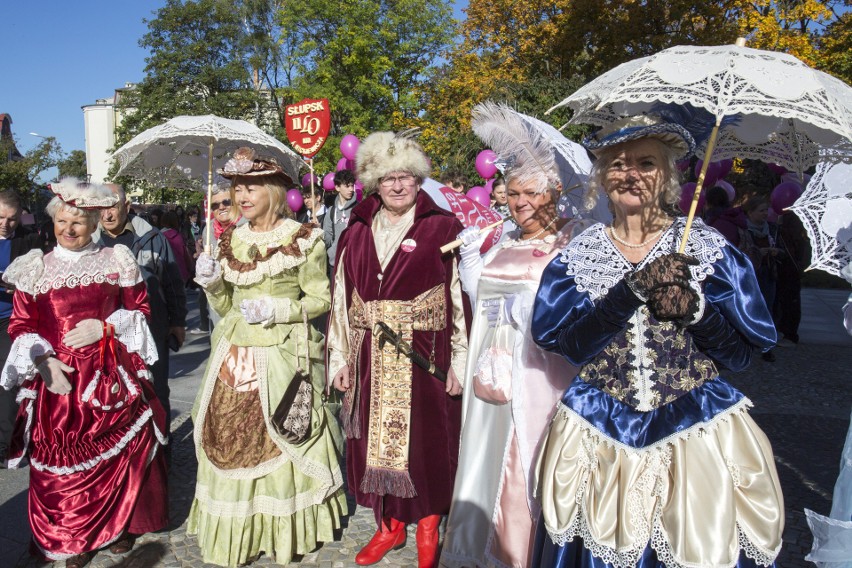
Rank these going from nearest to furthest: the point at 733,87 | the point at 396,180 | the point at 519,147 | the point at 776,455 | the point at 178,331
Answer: the point at 733,87 < the point at 519,147 < the point at 396,180 < the point at 178,331 < the point at 776,455

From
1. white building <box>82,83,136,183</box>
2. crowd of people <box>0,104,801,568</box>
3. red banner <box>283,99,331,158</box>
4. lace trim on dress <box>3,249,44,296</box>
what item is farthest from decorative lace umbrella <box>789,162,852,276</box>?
white building <box>82,83,136,183</box>

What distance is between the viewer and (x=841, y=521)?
2.11 m

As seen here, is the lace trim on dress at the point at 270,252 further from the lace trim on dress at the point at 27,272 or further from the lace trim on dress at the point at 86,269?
the lace trim on dress at the point at 27,272

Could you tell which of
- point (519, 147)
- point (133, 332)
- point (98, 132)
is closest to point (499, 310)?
point (519, 147)

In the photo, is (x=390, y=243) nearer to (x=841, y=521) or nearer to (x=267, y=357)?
(x=267, y=357)

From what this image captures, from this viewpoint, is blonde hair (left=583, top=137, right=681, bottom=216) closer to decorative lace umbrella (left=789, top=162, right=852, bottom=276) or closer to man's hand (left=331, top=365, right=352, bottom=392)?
decorative lace umbrella (left=789, top=162, right=852, bottom=276)

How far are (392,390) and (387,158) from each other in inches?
42.3

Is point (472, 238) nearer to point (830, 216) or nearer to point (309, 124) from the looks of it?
point (830, 216)

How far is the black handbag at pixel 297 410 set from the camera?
3.05m

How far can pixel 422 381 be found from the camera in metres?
3.09

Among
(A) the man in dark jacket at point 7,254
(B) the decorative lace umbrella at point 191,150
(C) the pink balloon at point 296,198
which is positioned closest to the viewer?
(B) the decorative lace umbrella at point 191,150

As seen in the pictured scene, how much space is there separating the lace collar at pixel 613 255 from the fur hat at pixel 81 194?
226 centimetres

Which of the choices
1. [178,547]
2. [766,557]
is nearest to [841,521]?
[766,557]

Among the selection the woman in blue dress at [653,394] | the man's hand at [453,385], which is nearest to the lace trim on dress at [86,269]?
the man's hand at [453,385]
